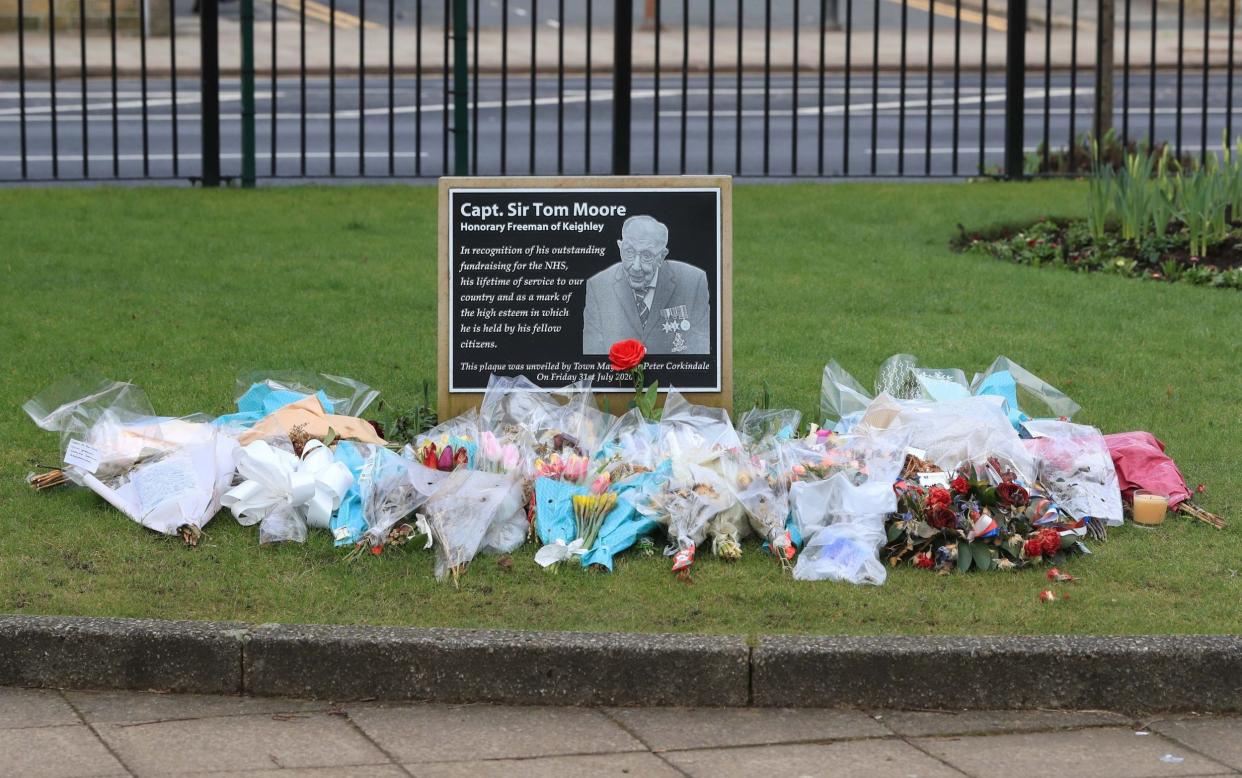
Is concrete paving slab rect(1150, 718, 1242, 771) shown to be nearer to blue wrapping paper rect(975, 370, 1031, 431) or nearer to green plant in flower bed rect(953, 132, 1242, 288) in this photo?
blue wrapping paper rect(975, 370, 1031, 431)

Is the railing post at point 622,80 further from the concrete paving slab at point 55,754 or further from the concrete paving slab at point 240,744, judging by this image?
the concrete paving slab at point 55,754

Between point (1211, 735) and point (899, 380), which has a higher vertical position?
point (899, 380)

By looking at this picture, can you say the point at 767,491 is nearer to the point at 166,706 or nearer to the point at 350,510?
the point at 350,510

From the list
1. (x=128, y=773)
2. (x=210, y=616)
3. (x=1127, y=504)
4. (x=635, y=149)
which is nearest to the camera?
(x=128, y=773)

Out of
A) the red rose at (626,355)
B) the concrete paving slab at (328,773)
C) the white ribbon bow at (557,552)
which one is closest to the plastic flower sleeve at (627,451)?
the red rose at (626,355)

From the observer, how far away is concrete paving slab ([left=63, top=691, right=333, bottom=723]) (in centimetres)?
436

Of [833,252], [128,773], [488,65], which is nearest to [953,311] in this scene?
[833,252]

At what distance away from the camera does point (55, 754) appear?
4082 millimetres

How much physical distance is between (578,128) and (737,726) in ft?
50.9

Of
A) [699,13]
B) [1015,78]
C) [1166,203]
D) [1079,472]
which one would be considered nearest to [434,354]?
[1079,472]

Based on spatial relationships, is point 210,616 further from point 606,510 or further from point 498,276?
point 498,276

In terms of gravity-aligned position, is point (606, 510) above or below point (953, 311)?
below

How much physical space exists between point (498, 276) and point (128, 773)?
2.81 metres

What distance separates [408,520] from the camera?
5414mm
